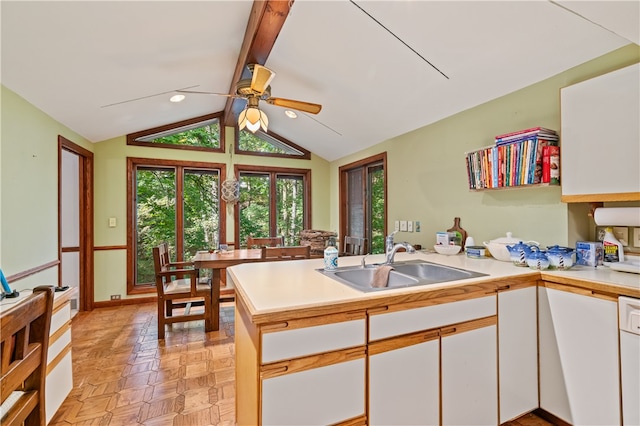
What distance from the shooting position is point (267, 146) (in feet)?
16.5

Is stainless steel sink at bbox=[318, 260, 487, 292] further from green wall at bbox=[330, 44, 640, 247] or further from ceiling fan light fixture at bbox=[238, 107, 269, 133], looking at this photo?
ceiling fan light fixture at bbox=[238, 107, 269, 133]

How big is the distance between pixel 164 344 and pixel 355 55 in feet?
10.5

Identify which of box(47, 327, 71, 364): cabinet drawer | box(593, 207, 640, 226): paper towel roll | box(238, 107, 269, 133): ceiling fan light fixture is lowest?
box(47, 327, 71, 364): cabinet drawer

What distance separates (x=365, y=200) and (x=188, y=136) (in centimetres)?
287

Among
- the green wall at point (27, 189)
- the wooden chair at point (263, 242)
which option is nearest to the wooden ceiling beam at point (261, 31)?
the green wall at point (27, 189)

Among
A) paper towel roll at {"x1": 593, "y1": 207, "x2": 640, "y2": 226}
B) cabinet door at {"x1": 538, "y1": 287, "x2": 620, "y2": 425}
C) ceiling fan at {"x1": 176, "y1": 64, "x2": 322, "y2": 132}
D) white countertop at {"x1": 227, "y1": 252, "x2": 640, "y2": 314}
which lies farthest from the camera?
ceiling fan at {"x1": 176, "y1": 64, "x2": 322, "y2": 132}

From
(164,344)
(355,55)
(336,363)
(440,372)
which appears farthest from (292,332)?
(164,344)

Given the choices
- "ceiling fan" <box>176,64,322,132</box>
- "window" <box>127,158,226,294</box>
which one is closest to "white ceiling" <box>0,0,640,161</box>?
"ceiling fan" <box>176,64,322,132</box>

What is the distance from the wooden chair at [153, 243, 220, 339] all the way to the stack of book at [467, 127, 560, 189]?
287 centimetres

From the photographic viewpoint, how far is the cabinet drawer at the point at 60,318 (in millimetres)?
1829

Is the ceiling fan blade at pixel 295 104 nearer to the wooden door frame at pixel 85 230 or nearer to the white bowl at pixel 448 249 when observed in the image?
the white bowl at pixel 448 249

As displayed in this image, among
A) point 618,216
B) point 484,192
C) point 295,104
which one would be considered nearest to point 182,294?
point 295,104

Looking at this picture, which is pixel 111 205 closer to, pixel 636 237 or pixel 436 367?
pixel 436 367

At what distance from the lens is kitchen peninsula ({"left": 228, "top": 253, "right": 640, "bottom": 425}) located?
1175 millimetres
